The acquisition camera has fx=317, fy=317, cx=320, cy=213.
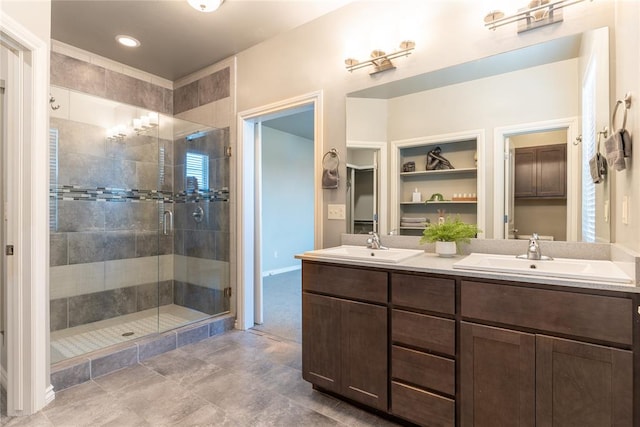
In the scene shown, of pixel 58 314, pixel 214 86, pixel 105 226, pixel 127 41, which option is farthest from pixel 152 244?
pixel 127 41

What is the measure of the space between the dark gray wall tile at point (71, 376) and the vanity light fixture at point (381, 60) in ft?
9.03

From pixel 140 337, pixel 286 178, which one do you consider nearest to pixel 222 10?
pixel 140 337

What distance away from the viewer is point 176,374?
2240mm

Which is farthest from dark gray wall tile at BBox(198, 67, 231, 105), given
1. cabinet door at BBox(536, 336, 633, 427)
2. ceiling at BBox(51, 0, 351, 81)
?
cabinet door at BBox(536, 336, 633, 427)

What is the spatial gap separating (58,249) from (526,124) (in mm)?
3760

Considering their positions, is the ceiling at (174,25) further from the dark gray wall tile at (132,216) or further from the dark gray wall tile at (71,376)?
the dark gray wall tile at (71,376)

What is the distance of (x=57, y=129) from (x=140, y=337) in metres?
1.92

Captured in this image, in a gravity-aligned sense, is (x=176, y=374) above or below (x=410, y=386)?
below

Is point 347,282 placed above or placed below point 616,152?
below

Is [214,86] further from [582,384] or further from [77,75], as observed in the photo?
[582,384]

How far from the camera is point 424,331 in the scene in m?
1.56

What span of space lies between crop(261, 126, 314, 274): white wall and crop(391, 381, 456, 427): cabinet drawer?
422 cm

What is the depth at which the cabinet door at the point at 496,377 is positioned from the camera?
1316 mm

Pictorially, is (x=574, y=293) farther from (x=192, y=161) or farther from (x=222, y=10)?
(x=192, y=161)
